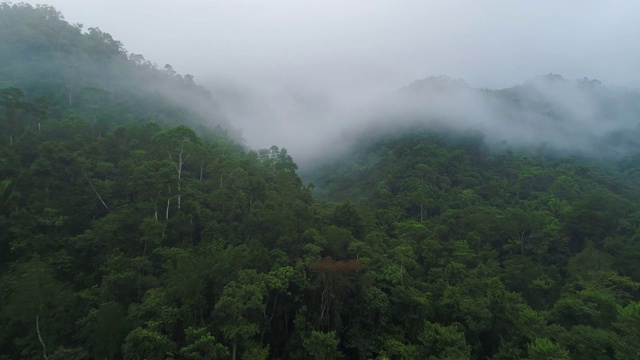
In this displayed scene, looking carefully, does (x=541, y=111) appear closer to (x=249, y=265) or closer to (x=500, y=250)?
(x=500, y=250)

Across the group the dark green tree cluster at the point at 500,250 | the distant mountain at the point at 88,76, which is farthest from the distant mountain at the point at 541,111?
the distant mountain at the point at 88,76

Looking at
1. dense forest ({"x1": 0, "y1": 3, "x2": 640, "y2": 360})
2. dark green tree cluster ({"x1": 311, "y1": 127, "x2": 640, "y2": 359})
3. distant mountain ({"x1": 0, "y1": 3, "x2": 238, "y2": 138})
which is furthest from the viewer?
distant mountain ({"x1": 0, "y1": 3, "x2": 238, "y2": 138})

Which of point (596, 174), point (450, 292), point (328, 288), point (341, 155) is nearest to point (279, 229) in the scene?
point (328, 288)

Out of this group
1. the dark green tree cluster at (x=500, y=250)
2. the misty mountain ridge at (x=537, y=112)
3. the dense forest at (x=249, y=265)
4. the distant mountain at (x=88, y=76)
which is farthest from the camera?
the misty mountain ridge at (x=537, y=112)

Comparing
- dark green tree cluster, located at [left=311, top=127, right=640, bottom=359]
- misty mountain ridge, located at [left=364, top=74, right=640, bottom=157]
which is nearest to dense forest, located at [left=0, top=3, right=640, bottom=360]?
dark green tree cluster, located at [left=311, top=127, right=640, bottom=359]

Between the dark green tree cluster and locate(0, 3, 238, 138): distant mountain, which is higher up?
locate(0, 3, 238, 138): distant mountain

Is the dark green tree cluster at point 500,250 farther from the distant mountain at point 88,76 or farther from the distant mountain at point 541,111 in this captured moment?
the distant mountain at point 88,76

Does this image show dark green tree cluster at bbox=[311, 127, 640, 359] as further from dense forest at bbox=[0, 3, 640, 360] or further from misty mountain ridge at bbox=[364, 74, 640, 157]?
misty mountain ridge at bbox=[364, 74, 640, 157]

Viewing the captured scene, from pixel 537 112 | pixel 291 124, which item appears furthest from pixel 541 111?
pixel 291 124

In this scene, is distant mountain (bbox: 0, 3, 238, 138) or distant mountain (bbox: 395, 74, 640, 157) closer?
distant mountain (bbox: 0, 3, 238, 138)

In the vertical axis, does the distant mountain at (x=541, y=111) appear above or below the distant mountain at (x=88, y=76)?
above
